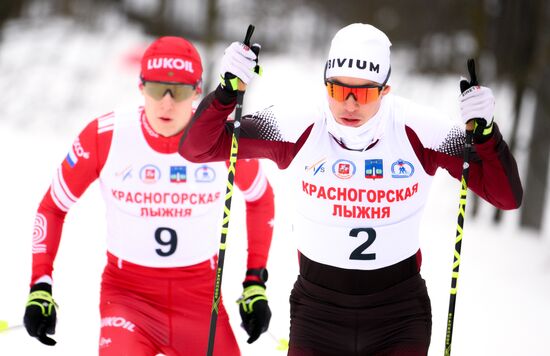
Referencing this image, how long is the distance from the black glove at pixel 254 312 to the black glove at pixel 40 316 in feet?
3.19

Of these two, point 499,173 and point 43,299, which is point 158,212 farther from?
point 499,173

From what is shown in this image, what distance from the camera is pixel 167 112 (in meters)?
3.86

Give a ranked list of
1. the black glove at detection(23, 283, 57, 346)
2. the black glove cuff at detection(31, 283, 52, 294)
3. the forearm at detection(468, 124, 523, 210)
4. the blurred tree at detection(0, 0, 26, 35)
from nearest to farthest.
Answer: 1. the forearm at detection(468, 124, 523, 210)
2. the black glove at detection(23, 283, 57, 346)
3. the black glove cuff at detection(31, 283, 52, 294)
4. the blurred tree at detection(0, 0, 26, 35)

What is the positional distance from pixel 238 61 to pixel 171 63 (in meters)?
1.01

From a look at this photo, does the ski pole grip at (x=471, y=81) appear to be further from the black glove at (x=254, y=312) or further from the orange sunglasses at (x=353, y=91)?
the black glove at (x=254, y=312)

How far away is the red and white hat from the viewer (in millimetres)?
3898

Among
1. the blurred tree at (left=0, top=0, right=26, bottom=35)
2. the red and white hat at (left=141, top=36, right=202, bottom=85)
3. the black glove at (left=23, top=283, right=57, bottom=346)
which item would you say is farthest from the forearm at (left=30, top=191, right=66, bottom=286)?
the blurred tree at (left=0, top=0, right=26, bottom=35)

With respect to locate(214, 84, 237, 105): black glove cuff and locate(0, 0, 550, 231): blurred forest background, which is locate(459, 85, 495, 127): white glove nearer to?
locate(214, 84, 237, 105): black glove cuff

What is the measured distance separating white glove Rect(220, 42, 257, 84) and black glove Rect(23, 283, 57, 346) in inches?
60.0

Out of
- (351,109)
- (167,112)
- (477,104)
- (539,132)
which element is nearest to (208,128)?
(351,109)

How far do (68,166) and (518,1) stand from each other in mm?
6702

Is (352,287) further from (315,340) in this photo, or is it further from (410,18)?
(410,18)

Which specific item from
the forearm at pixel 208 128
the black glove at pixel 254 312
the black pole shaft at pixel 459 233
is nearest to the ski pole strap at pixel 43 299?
the black glove at pixel 254 312

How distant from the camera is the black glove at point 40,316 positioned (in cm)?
359
